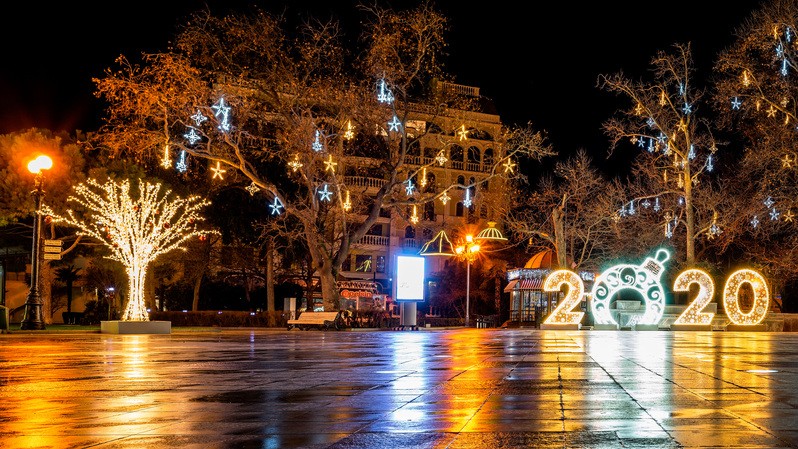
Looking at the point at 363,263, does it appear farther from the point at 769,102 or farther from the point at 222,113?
the point at 769,102

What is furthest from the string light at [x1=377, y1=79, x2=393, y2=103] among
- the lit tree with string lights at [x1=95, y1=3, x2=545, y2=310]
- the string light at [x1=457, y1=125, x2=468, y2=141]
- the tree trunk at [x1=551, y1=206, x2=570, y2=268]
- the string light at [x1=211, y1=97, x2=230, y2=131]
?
the tree trunk at [x1=551, y1=206, x2=570, y2=268]

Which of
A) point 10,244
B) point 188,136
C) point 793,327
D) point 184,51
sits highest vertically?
point 184,51

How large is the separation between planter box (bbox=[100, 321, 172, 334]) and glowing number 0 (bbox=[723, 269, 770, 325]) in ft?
72.1

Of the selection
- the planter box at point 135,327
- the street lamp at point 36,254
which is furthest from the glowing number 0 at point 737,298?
the street lamp at point 36,254

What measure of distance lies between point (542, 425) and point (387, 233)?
7122cm

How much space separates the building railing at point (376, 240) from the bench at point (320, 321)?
35.2 m

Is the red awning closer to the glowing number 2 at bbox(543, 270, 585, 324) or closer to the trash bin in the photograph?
the glowing number 2 at bbox(543, 270, 585, 324)

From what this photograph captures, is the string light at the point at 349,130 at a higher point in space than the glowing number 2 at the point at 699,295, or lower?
higher

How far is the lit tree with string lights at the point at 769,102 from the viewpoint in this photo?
3744cm

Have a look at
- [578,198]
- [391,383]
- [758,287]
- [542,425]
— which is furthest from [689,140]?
[542,425]

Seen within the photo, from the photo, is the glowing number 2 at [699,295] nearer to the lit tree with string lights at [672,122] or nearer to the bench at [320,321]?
the lit tree with string lights at [672,122]

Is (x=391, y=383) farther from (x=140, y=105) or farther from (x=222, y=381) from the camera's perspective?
(x=140, y=105)

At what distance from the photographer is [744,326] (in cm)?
3769

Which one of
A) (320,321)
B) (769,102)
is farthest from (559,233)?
(320,321)
